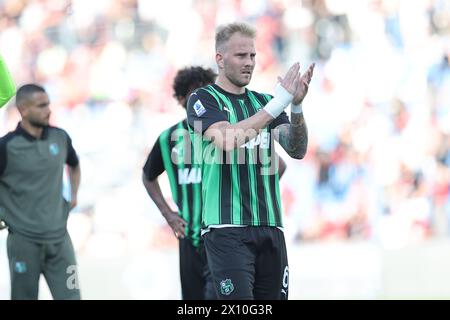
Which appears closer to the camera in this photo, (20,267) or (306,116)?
(20,267)

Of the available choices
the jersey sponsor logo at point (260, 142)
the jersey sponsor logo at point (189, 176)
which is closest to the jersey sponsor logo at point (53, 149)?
the jersey sponsor logo at point (189, 176)

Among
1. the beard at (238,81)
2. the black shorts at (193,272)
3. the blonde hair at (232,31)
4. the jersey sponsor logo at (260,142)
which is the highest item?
the blonde hair at (232,31)

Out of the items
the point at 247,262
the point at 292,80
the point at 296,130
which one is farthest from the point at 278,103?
the point at 247,262

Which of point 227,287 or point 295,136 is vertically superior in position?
point 295,136

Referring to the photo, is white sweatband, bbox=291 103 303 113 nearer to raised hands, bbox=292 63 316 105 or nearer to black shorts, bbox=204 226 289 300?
raised hands, bbox=292 63 316 105

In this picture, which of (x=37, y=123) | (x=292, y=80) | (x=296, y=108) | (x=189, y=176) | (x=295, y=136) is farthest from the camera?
(x=37, y=123)

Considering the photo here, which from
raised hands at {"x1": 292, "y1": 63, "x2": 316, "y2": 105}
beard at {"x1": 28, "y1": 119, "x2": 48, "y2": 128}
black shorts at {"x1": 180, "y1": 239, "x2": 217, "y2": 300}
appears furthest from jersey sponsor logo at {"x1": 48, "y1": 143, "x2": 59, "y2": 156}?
raised hands at {"x1": 292, "y1": 63, "x2": 316, "y2": 105}

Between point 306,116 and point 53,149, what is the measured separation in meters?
5.78

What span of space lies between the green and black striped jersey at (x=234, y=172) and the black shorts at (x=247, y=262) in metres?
0.07

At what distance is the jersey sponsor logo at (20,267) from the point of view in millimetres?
8000

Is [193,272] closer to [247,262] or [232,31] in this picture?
[247,262]

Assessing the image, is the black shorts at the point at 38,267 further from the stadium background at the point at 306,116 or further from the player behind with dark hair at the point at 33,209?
the stadium background at the point at 306,116

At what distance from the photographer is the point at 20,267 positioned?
8.02 metres

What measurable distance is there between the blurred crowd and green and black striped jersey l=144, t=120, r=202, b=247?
498cm
